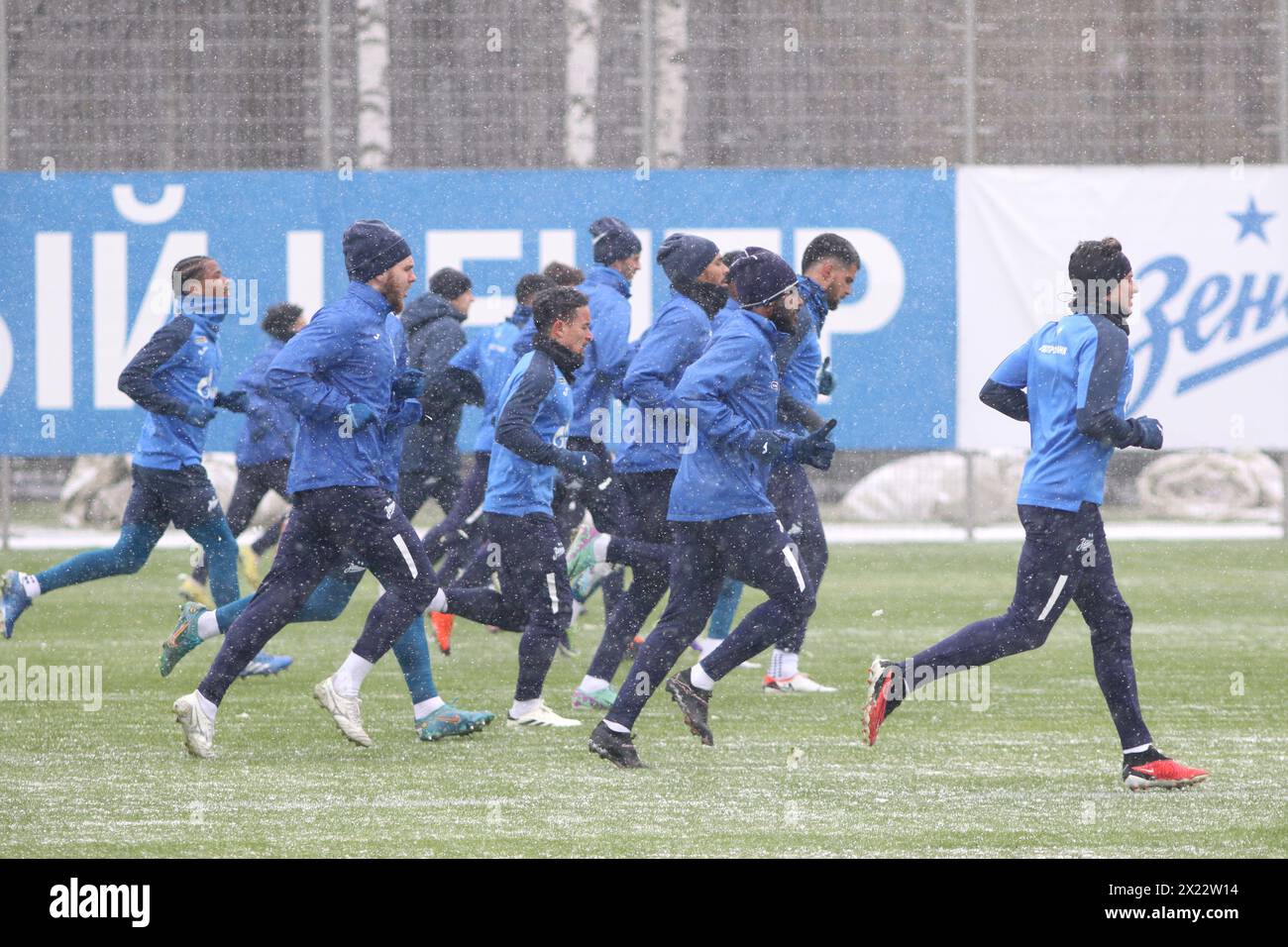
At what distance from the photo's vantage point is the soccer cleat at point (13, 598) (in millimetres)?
11016

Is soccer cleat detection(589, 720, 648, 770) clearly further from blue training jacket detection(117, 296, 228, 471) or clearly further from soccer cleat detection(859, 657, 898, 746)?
blue training jacket detection(117, 296, 228, 471)

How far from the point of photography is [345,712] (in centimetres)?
835

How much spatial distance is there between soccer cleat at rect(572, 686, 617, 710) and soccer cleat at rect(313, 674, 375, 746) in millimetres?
1261

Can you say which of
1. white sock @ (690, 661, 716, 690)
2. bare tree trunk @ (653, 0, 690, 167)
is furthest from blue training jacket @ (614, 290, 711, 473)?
bare tree trunk @ (653, 0, 690, 167)

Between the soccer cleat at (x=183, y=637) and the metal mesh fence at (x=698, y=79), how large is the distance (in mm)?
9417

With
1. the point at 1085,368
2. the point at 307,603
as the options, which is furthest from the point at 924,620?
the point at 1085,368

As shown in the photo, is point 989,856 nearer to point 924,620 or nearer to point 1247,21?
point 924,620

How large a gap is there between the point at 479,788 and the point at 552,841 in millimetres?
1099

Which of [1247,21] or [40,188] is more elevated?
[1247,21]

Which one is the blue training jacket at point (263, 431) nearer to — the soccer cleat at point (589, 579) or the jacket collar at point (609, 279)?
the soccer cleat at point (589, 579)

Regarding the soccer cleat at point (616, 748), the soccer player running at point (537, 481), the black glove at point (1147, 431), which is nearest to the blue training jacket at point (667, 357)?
the soccer player running at point (537, 481)

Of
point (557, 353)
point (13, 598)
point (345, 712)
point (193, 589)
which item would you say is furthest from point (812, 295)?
point (193, 589)

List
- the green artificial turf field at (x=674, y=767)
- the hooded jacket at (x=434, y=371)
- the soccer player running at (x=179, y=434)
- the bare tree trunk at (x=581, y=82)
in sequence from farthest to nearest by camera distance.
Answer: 1. the bare tree trunk at (x=581, y=82)
2. the hooded jacket at (x=434, y=371)
3. the soccer player running at (x=179, y=434)
4. the green artificial turf field at (x=674, y=767)

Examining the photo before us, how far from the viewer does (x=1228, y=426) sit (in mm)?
17500
